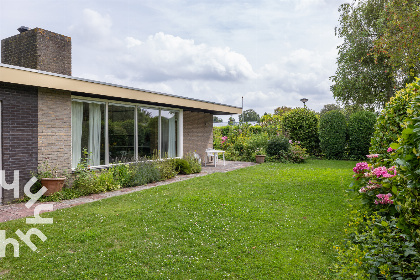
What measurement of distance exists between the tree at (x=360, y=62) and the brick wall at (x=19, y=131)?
1664cm

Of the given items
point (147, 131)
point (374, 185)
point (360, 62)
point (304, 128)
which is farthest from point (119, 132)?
point (360, 62)

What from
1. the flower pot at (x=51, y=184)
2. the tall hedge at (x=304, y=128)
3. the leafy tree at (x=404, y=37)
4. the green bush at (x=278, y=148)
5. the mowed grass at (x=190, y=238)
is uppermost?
the leafy tree at (x=404, y=37)

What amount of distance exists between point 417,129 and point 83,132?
8232 millimetres

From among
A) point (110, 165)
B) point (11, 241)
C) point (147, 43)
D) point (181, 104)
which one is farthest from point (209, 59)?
point (11, 241)

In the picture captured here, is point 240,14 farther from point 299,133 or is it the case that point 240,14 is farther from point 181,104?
point 299,133

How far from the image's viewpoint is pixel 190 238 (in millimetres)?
4391

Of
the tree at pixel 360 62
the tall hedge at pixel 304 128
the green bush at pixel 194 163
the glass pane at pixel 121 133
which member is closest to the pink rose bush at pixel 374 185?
the glass pane at pixel 121 133

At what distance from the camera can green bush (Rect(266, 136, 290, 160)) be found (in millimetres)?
15109

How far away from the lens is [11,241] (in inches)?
169

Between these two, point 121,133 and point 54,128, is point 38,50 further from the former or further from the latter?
point 121,133

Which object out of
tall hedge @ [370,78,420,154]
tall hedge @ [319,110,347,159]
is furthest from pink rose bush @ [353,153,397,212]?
tall hedge @ [319,110,347,159]

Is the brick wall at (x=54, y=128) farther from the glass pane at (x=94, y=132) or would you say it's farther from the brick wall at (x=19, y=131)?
the glass pane at (x=94, y=132)

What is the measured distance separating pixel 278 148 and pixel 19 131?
38.4 feet

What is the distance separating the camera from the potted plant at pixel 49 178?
7055 millimetres
